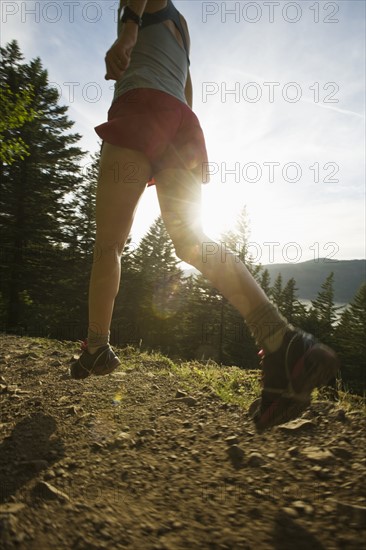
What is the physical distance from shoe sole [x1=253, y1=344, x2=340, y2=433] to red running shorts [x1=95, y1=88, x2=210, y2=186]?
4.25 feet

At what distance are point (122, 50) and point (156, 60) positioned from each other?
26 centimetres

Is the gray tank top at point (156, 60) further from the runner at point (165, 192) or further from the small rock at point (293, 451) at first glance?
the small rock at point (293, 451)

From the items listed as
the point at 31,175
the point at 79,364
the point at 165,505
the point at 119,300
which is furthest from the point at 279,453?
the point at 119,300

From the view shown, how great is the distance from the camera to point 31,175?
59.1ft

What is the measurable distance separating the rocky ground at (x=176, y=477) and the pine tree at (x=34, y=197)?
1686 cm

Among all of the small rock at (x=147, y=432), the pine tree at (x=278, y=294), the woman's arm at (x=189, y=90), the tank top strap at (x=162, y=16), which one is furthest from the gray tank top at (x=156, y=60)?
the pine tree at (x=278, y=294)

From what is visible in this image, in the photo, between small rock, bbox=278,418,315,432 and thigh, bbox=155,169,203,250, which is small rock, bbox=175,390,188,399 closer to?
small rock, bbox=278,418,315,432

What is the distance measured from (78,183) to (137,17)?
19310mm

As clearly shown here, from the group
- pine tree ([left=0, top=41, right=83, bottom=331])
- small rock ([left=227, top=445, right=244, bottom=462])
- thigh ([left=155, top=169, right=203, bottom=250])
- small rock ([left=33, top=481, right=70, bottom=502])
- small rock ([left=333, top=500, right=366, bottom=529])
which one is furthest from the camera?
pine tree ([left=0, top=41, right=83, bottom=331])

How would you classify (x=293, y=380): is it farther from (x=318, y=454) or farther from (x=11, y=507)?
(x=11, y=507)

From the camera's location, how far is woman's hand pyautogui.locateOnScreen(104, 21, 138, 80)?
70.2 inches

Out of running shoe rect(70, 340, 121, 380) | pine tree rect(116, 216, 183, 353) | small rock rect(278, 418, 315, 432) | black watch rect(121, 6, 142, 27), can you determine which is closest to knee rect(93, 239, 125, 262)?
running shoe rect(70, 340, 121, 380)

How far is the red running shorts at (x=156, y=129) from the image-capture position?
1.80 m

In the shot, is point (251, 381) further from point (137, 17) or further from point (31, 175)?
point (31, 175)
